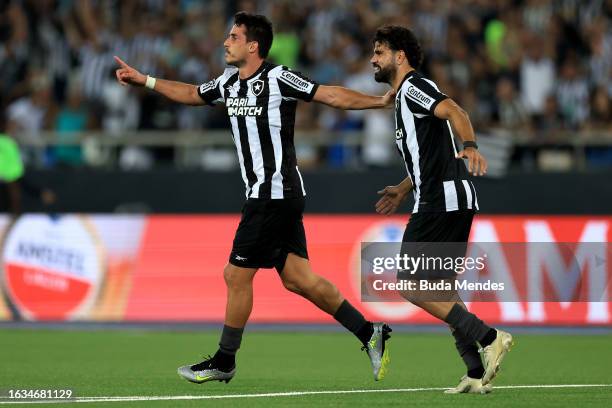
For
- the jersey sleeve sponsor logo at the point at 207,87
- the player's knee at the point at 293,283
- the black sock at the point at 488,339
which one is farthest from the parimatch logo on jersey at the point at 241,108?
the black sock at the point at 488,339

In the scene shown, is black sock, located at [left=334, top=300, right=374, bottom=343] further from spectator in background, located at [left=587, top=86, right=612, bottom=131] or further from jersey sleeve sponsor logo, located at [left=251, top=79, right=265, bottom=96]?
spectator in background, located at [left=587, top=86, right=612, bottom=131]

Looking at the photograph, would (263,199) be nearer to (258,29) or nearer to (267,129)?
(267,129)

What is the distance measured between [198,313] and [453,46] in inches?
212

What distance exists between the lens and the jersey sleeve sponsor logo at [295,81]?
29.5ft

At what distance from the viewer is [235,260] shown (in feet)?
30.0

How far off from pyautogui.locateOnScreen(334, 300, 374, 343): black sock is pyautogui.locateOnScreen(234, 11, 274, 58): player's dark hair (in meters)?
1.82

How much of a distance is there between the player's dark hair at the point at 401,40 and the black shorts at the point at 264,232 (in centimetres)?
126

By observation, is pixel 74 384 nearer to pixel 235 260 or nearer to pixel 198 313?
pixel 235 260

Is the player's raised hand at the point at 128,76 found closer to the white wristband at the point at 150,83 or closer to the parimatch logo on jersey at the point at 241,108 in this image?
the white wristband at the point at 150,83

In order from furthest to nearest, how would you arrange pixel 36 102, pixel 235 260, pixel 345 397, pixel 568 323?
1. pixel 36 102
2. pixel 568 323
3. pixel 235 260
4. pixel 345 397

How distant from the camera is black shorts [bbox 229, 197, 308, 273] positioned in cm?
911

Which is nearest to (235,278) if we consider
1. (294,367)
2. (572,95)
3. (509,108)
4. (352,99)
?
(352,99)

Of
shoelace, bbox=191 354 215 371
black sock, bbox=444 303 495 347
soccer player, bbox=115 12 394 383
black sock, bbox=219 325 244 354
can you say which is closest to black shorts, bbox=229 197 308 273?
soccer player, bbox=115 12 394 383

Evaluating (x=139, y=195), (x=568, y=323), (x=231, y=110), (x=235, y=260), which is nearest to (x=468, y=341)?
(x=235, y=260)
